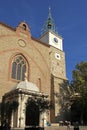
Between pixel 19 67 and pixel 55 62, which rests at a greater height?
pixel 55 62

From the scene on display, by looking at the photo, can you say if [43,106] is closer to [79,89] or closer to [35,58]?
[79,89]

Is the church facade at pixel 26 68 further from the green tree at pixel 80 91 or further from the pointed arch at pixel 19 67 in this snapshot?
the green tree at pixel 80 91

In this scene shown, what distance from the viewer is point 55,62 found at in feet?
125

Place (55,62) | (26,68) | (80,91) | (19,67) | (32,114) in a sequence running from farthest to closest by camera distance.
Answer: (55,62), (26,68), (19,67), (80,91), (32,114)

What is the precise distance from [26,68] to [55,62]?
841 centimetres

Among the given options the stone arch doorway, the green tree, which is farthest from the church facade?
the green tree

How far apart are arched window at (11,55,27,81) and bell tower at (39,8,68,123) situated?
5.51 meters

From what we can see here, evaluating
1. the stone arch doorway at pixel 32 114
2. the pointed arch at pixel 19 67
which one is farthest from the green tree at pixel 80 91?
the stone arch doorway at pixel 32 114

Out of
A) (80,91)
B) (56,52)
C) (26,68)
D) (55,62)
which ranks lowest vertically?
(80,91)

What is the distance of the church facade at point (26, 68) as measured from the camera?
2682 cm

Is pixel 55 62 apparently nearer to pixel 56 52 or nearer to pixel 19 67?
pixel 56 52

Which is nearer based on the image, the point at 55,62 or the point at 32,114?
the point at 32,114

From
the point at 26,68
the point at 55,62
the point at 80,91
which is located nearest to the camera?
the point at 80,91

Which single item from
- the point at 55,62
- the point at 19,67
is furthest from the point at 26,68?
the point at 55,62
